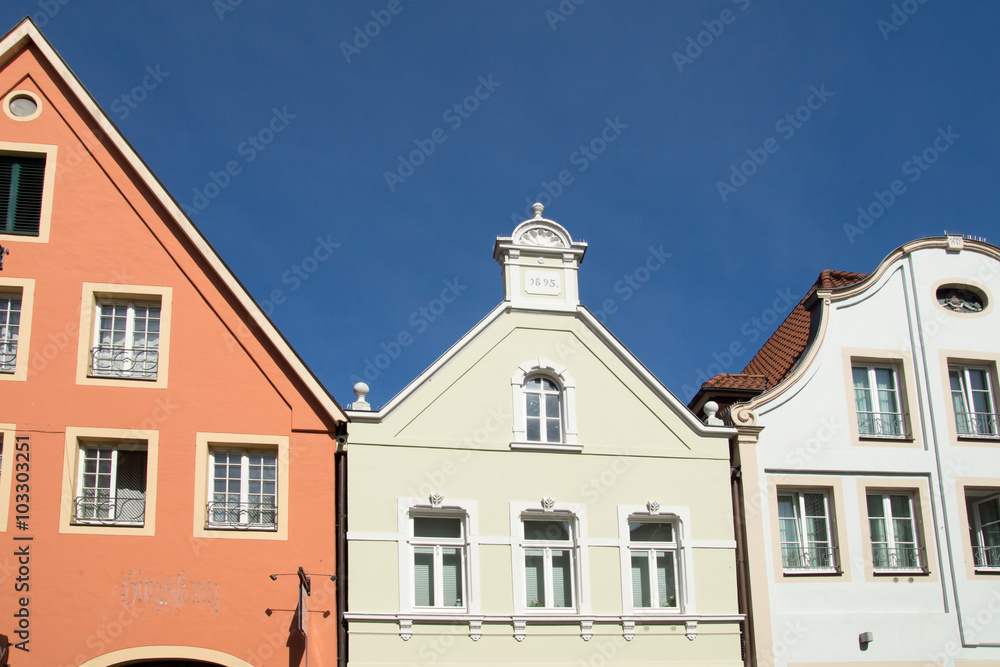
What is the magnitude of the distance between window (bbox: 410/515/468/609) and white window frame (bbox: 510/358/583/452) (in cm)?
204

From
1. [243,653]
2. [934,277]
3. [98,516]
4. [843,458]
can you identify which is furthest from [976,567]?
[98,516]

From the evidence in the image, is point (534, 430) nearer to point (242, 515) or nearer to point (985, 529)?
point (242, 515)

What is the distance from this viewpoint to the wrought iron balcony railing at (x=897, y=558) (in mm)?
24000

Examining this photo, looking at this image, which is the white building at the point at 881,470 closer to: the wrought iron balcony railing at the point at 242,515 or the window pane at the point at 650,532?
the window pane at the point at 650,532

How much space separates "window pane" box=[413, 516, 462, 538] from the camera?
22625 millimetres

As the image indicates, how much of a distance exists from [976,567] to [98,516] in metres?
17.0

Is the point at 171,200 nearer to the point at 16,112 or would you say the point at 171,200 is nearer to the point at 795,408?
the point at 16,112

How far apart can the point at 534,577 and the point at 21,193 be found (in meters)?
12.2

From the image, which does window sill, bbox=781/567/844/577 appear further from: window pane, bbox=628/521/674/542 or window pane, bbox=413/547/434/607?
window pane, bbox=413/547/434/607

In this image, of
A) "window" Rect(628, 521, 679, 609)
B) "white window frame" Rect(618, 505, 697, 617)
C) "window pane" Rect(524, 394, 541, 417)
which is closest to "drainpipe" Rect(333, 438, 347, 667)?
"window pane" Rect(524, 394, 541, 417)

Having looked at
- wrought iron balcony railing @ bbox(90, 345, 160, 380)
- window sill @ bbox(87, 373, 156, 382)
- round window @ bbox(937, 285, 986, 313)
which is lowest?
window sill @ bbox(87, 373, 156, 382)

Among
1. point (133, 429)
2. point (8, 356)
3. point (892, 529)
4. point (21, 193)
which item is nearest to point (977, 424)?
point (892, 529)

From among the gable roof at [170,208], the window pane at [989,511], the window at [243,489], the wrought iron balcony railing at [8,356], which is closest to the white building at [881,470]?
the window pane at [989,511]

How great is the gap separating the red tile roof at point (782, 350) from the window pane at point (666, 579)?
3.89m
